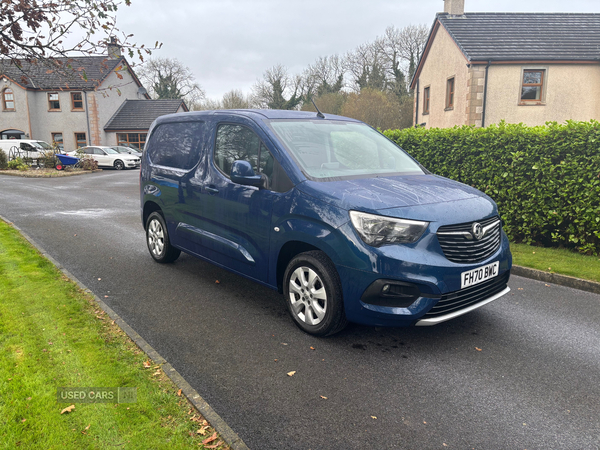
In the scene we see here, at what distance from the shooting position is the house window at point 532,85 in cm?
2217

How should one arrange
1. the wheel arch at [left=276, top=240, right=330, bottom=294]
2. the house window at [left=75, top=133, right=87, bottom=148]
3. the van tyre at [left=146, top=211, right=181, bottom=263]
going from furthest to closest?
the house window at [left=75, top=133, right=87, bottom=148] < the van tyre at [left=146, top=211, right=181, bottom=263] < the wheel arch at [left=276, top=240, right=330, bottom=294]

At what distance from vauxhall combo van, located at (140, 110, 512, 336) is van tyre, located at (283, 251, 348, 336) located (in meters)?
0.01

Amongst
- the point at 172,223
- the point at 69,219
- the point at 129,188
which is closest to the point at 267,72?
the point at 129,188

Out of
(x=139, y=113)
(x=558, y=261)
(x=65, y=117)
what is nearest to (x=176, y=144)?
(x=558, y=261)

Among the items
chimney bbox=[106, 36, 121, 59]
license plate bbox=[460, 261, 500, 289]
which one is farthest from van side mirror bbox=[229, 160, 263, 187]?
license plate bbox=[460, 261, 500, 289]

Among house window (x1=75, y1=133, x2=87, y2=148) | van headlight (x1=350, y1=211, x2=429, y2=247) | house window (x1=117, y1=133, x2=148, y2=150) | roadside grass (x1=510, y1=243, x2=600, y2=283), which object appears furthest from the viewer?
house window (x1=117, y1=133, x2=148, y2=150)

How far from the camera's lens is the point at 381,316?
3.87 m

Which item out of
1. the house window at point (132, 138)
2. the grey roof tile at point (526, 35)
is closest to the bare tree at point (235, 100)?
the house window at point (132, 138)

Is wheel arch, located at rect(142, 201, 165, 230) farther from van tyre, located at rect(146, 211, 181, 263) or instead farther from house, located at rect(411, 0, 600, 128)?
house, located at rect(411, 0, 600, 128)

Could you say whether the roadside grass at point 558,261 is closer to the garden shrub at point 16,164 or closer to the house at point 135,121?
the garden shrub at point 16,164

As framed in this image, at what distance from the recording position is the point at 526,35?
23391 mm

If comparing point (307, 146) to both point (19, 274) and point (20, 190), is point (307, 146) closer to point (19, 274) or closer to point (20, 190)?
point (19, 274)

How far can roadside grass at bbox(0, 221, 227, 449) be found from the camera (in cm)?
281

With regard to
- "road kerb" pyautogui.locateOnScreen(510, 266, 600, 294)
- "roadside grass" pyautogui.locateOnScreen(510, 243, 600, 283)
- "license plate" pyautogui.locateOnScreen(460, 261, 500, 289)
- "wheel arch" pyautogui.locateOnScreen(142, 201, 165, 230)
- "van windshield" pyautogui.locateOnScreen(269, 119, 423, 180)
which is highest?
"van windshield" pyautogui.locateOnScreen(269, 119, 423, 180)
